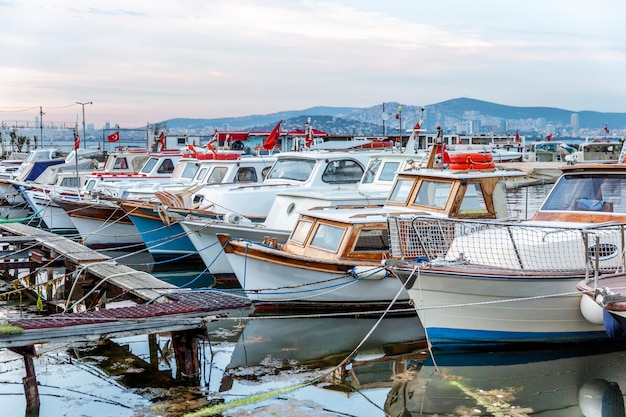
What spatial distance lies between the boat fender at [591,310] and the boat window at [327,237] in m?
4.76

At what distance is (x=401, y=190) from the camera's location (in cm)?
1716

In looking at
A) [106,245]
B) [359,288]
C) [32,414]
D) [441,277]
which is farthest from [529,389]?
[106,245]

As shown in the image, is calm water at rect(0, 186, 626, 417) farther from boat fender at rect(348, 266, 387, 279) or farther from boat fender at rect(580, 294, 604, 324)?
boat fender at rect(348, 266, 387, 279)

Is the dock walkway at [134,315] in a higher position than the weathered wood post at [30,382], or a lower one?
higher

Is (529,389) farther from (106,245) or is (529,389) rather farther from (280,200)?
(106,245)

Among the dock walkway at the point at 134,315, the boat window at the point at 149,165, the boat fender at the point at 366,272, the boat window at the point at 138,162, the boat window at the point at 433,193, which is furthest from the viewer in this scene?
the boat window at the point at 138,162

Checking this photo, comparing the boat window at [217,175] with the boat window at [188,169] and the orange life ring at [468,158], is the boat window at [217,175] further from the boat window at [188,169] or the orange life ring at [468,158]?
the orange life ring at [468,158]

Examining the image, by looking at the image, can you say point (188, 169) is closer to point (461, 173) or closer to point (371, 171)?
point (371, 171)

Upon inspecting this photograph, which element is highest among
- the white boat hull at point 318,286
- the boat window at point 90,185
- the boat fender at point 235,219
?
the boat fender at point 235,219

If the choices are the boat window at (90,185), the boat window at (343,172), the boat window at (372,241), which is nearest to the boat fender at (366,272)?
the boat window at (372,241)

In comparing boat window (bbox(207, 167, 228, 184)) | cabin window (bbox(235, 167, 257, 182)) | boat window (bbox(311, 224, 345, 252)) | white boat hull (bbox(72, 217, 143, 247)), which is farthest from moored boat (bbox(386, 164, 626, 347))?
white boat hull (bbox(72, 217, 143, 247))

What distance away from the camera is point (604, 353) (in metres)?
12.8

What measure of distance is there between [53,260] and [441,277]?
354 inches

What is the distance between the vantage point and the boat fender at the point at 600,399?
10.7 meters
